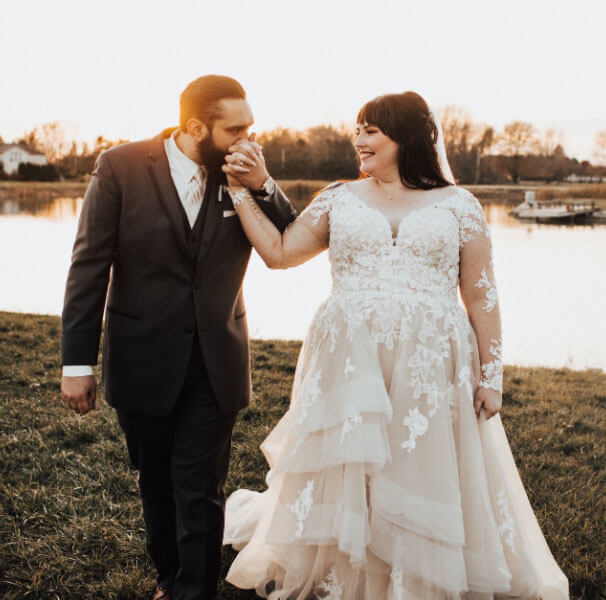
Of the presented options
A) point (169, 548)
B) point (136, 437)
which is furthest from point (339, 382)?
point (169, 548)

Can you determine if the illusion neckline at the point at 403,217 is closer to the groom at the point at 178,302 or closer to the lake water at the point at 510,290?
the groom at the point at 178,302

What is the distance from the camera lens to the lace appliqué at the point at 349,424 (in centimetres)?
260

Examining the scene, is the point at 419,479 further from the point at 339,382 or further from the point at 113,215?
the point at 113,215

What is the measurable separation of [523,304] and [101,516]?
13023mm

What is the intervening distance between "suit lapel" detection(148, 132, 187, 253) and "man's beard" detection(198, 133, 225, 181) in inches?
5.8

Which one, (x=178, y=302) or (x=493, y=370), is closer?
(x=178, y=302)

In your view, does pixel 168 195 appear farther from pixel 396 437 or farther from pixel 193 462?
pixel 396 437

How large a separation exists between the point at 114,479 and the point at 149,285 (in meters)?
1.92

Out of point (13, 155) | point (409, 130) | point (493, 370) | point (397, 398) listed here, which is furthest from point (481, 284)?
point (13, 155)

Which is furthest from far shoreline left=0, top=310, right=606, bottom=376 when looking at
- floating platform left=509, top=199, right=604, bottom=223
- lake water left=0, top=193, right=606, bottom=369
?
floating platform left=509, top=199, right=604, bottom=223

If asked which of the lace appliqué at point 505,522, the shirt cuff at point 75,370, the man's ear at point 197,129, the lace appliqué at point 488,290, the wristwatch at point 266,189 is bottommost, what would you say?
the lace appliqué at point 505,522

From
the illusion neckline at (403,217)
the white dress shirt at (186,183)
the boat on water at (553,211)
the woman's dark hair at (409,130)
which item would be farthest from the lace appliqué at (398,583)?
the boat on water at (553,211)

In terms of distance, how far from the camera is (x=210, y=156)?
2.47 meters

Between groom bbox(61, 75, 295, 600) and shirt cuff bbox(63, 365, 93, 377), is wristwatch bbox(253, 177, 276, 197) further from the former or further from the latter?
shirt cuff bbox(63, 365, 93, 377)
